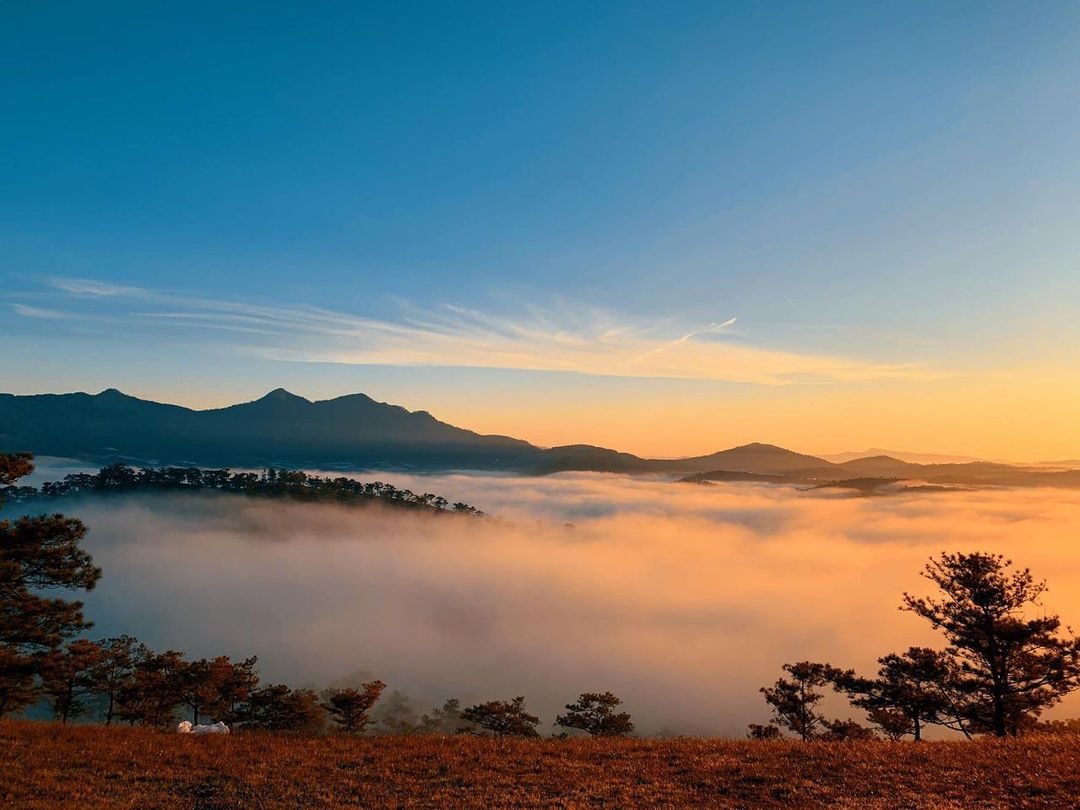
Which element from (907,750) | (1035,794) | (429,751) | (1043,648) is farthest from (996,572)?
(429,751)

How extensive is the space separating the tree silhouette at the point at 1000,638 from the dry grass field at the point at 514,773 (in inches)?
439

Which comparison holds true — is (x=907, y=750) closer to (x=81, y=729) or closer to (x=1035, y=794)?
(x=1035, y=794)

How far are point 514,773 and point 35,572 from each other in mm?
28823

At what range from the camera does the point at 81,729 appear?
61.1ft

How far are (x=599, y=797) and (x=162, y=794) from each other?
1107cm

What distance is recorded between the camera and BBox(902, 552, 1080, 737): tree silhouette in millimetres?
25938

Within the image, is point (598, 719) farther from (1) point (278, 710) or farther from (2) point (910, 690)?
(2) point (910, 690)

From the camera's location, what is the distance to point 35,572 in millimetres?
27969

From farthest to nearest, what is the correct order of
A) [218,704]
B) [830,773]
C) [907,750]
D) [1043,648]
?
[218,704], [1043,648], [907,750], [830,773]

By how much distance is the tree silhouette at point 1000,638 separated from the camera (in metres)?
25.9

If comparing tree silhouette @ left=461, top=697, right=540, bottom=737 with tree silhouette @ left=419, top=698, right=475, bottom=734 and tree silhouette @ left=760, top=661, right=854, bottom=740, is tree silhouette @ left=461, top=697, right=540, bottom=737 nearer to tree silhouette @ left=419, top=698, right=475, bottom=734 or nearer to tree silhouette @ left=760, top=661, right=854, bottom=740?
tree silhouette @ left=760, top=661, right=854, bottom=740

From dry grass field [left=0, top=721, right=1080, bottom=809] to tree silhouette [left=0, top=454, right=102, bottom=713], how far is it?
11.9 metres

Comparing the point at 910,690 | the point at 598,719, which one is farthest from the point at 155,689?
the point at 910,690

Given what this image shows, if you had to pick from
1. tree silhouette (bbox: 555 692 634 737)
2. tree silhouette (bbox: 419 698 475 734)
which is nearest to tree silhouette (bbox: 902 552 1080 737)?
tree silhouette (bbox: 555 692 634 737)
